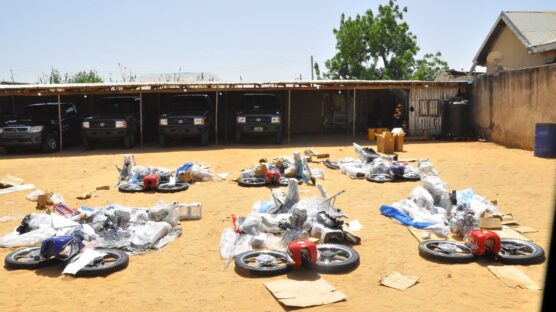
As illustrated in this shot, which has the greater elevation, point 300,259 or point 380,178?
point 380,178

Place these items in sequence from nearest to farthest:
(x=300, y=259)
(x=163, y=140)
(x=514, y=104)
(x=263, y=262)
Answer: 1. (x=300, y=259)
2. (x=263, y=262)
3. (x=514, y=104)
4. (x=163, y=140)

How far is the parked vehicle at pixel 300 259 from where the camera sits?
5.46 metres

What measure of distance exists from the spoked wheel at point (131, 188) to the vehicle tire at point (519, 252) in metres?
7.29

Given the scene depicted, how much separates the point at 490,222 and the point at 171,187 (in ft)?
21.4

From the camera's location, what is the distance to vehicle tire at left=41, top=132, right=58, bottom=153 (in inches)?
716

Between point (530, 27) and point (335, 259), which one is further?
point (530, 27)

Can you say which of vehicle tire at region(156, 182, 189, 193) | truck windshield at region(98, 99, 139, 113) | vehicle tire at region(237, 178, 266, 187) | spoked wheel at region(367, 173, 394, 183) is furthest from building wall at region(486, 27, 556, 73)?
truck windshield at region(98, 99, 139, 113)

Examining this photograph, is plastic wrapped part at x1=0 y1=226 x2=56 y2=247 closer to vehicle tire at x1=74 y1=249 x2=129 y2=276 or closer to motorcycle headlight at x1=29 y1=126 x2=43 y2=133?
vehicle tire at x1=74 y1=249 x2=129 y2=276

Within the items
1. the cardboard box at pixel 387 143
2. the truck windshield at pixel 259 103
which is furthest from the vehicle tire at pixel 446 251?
the truck windshield at pixel 259 103

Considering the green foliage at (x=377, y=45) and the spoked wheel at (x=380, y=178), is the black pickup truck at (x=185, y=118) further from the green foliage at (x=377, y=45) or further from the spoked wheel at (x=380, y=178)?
the green foliage at (x=377, y=45)

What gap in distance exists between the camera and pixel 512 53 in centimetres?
2389

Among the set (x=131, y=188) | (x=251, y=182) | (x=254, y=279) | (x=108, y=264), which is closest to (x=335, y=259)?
(x=254, y=279)

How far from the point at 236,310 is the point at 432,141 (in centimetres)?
1855

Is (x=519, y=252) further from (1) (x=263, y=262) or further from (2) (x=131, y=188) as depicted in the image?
(2) (x=131, y=188)
